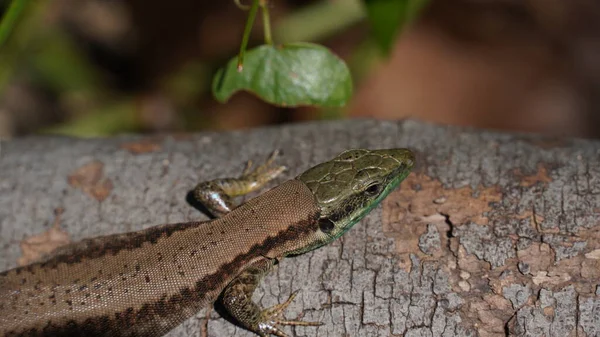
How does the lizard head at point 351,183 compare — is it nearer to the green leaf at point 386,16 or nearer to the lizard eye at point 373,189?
the lizard eye at point 373,189

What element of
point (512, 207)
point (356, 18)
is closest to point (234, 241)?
point (512, 207)

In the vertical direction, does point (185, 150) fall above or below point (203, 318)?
above

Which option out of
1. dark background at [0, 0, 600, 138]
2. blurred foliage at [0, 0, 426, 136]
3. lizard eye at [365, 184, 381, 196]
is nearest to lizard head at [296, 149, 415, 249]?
lizard eye at [365, 184, 381, 196]

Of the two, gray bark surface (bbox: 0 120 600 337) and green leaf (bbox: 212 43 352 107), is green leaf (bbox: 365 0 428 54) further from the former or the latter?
green leaf (bbox: 212 43 352 107)

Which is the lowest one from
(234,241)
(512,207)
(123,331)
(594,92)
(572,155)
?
(123,331)

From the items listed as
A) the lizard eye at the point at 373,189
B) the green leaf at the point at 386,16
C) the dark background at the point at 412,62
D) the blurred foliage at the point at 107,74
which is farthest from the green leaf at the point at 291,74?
the dark background at the point at 412,62

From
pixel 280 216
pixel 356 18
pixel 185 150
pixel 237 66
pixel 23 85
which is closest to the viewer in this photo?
pixel 237 66

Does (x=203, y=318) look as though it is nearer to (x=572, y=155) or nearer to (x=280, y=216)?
(x=280, y=216)
